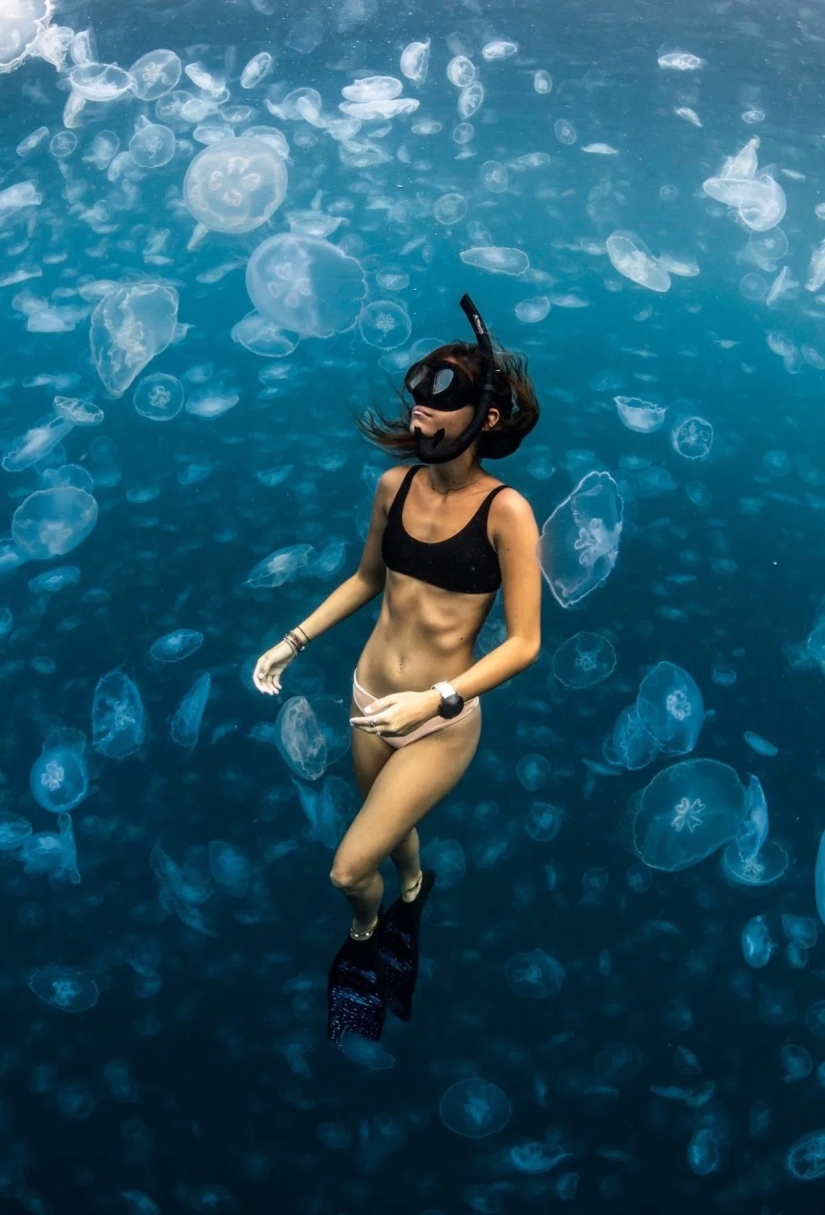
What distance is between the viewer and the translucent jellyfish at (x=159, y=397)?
17.5ft

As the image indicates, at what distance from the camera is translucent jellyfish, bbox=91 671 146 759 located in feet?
14.5

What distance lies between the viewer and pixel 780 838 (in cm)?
418

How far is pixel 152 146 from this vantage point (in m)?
5.97

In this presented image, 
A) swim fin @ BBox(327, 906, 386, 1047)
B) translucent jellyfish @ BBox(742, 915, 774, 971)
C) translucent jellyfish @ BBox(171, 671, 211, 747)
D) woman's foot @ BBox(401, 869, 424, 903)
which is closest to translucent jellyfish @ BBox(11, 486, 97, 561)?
translucent jellyfish @ BBox(171, 671, 211, 747)

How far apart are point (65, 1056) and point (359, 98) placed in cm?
474

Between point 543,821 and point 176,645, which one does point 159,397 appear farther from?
point 543,821

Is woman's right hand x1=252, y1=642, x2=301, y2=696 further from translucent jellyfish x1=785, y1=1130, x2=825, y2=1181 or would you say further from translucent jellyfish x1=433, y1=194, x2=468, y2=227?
translucent jellyfish x1=433, y1=194, x2=468, y2=227

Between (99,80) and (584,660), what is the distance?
4.14m

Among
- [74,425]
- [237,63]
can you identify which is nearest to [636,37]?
[237,63]

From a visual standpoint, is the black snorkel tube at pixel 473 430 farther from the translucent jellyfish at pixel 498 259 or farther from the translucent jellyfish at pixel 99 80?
the translucent jellyfish at pixel 99 80

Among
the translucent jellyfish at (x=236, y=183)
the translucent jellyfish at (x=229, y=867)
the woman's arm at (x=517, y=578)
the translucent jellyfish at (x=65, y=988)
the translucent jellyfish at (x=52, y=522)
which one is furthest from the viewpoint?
the translucent jellyfish at (x=236, y=183)

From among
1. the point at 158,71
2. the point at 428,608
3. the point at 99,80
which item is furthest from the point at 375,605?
the point at 99,80

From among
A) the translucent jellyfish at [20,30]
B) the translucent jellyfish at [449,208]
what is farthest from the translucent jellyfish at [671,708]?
the translucent jellyfish at [20,30]

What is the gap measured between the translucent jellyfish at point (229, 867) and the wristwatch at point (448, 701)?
1.60m
